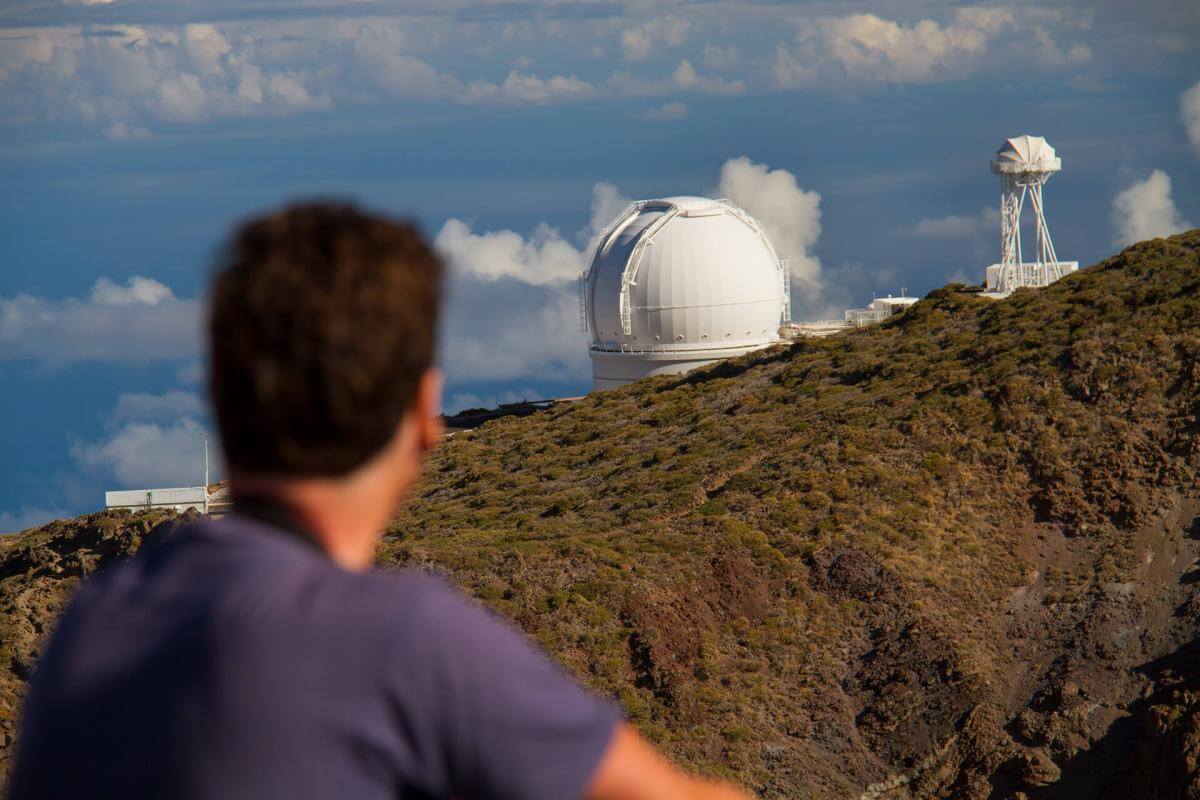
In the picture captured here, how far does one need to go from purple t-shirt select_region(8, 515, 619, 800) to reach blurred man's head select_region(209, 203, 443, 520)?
0.52 feet

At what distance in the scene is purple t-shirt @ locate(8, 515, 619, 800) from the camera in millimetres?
1582

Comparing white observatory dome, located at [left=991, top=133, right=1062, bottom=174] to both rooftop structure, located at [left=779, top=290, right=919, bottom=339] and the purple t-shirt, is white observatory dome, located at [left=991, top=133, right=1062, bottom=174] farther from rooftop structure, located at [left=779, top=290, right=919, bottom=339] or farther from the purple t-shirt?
the purple t-shirt

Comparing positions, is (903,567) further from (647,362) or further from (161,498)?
(647,362)

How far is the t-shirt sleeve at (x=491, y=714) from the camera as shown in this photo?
1.58 m

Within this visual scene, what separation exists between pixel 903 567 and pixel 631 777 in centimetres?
2019

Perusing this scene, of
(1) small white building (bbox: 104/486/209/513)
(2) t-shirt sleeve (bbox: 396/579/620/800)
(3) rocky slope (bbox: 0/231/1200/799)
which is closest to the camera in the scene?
(2) t-shirt sleeve (bbox: 396/579/620/800)

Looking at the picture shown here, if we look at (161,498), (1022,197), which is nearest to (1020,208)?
(1022,197)

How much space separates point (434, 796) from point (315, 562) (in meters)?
0.32

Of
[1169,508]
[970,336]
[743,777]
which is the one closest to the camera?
[743,777]

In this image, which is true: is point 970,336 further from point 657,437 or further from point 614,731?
point 614,731

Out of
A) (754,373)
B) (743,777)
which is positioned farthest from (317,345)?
(754,373)

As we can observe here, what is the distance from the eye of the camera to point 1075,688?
60.2 ft

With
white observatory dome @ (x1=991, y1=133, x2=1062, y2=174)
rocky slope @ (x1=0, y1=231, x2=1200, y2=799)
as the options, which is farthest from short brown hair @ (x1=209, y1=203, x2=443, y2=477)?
white observatory dome @ (x1=991, y1=133, x2=1062, y2=174)

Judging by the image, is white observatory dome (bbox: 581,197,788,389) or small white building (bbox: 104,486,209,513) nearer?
small white building (bbox: 104,486,209,513)
